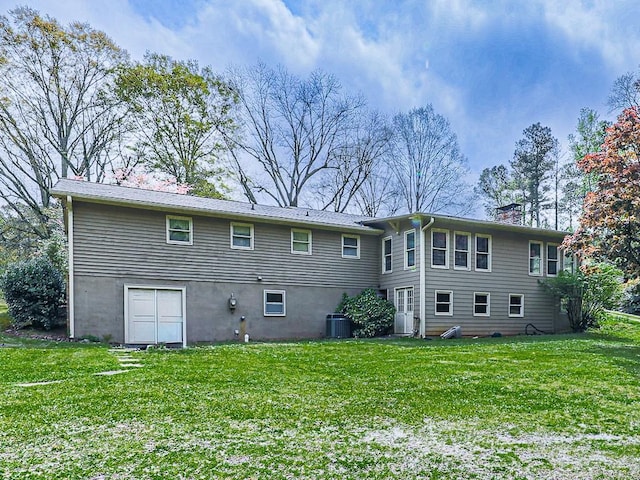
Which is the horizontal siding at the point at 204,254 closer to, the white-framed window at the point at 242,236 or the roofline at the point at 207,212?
the white-framed window at the point at 242,236

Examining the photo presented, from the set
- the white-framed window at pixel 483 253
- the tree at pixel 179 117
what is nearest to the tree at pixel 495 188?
the white-framed window at pixel 483 253

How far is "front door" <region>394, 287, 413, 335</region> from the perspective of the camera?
14.4 meters

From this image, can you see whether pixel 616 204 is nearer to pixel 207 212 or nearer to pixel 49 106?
pixel 207 212

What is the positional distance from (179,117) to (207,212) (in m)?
12.2

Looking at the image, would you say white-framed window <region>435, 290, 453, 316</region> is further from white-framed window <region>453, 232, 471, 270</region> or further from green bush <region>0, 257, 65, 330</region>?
green bush <region>0, 257, 65, 330</region>

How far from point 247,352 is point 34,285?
7.19 m

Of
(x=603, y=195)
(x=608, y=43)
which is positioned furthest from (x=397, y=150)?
(x=603, y=195)

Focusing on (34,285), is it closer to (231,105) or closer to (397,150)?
(231,105)

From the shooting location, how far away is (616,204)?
34.1ft

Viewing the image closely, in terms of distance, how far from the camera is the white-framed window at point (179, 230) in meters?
12.9

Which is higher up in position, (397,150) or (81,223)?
(397,150)

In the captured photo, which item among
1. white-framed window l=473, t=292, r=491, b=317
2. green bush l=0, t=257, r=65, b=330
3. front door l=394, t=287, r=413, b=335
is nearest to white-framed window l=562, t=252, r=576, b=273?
white-framed window l=473, t=292, r=491, b=317

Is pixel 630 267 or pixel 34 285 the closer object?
pixel 630 267

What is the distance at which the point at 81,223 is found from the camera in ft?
38.6
